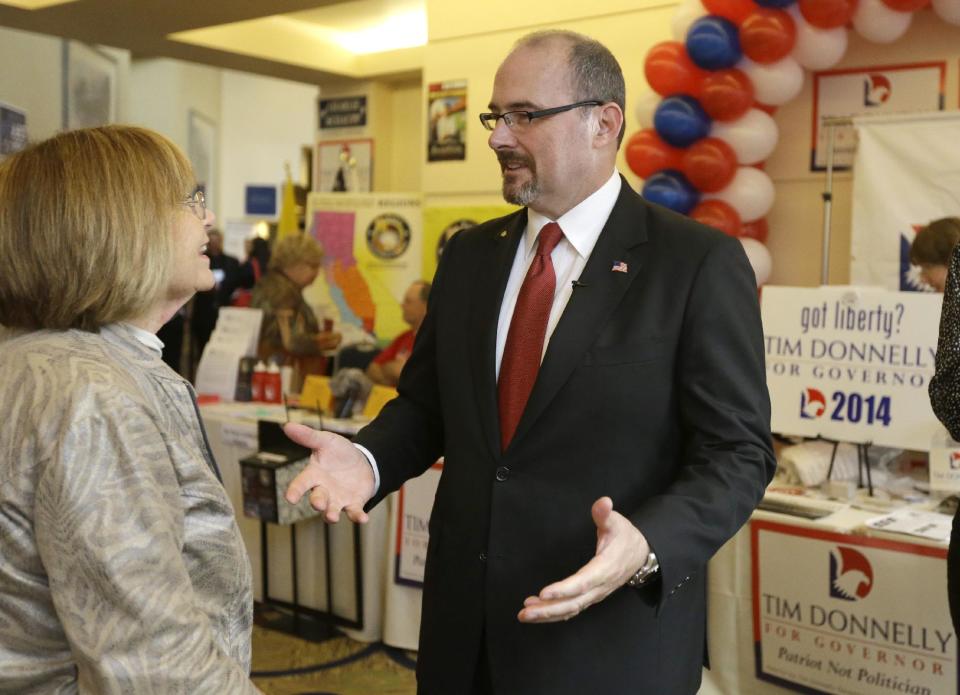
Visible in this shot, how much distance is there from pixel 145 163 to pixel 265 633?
3.24 meters

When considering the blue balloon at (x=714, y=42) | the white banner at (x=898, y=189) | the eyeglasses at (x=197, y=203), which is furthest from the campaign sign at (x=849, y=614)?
the eyeglasses at (x=197, y=203)

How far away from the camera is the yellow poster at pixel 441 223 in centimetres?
610

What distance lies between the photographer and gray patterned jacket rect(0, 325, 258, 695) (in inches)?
43.8

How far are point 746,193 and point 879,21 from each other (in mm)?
806

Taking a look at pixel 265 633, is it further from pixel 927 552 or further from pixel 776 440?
pixel 927 552

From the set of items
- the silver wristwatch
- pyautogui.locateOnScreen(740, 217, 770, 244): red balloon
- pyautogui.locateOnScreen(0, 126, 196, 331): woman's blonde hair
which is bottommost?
the silver wristwatch

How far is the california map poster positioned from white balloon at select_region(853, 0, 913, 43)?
304cm

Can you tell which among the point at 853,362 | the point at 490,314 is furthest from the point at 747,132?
the point at 490,314

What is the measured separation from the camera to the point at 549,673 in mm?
1537

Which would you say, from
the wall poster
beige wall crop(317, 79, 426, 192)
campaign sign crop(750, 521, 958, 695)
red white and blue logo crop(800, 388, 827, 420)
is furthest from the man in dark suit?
beige wall crop(317, 79, 426, 192)

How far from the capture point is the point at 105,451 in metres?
1.13

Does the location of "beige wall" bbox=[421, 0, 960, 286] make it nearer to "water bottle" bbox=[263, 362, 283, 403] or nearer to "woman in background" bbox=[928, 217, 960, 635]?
"water bottle" bbox=[263, 362, 283, 403]

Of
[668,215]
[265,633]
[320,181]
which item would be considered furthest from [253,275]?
[668,215]

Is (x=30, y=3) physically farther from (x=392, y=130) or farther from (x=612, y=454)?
(x=612, y=454)
